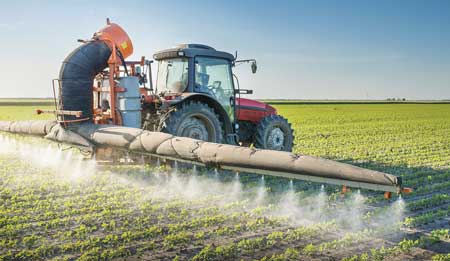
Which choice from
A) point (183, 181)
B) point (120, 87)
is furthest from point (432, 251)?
point (120, 87)

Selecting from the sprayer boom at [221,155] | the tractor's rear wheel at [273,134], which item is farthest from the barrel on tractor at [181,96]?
the sprayer boom at [221,155]

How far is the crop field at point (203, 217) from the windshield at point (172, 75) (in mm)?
1819

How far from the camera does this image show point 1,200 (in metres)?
6.94

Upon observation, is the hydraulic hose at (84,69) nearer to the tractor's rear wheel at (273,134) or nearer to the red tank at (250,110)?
the red tank at (250,110)

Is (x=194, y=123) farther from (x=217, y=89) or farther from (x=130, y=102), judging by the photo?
(x=217, y=89)

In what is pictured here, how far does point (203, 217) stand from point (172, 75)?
4513 mm

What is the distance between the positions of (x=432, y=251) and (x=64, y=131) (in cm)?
637

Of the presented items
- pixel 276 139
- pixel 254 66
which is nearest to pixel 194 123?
pixel 254 66

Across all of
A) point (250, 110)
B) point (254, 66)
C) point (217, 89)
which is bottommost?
point (250, 110)

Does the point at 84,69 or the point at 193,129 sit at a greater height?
the point at 84,69

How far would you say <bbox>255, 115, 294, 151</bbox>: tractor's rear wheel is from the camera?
35.9ft

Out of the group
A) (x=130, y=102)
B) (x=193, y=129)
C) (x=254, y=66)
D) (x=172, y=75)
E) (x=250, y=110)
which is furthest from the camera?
(x=250, y=110)

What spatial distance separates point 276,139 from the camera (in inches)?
446

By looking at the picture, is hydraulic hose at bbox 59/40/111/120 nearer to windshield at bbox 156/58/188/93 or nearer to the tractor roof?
the tractor roof
